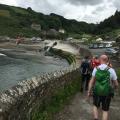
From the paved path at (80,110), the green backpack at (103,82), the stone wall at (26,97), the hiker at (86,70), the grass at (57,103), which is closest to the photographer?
the stone wall at (26,97)

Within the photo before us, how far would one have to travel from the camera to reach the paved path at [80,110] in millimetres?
12501

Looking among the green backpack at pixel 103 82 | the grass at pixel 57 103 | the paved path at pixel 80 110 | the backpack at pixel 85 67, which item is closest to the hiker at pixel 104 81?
the green backpack at pixel 103 82

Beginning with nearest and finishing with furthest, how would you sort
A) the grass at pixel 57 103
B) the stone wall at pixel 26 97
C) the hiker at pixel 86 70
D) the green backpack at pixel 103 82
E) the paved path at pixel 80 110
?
the stone wall at pixel 26 97
the green backpack at pixel 103 82
the grass at pixel 57 103
the paved path at pixel 80 110
the hiker at pixel 86 70

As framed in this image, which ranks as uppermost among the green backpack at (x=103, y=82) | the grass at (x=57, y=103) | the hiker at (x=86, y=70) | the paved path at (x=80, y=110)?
the green backpack at (x=103, y=82)

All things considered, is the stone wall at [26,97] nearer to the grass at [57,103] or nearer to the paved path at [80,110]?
the grass at [57,103]

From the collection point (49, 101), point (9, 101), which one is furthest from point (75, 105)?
point (9, 101)

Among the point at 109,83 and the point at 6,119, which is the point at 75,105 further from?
the point at 6,119

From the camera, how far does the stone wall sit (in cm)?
783

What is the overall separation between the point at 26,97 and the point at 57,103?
4.67m

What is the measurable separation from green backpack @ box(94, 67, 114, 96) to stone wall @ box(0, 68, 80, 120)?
1.73 meters

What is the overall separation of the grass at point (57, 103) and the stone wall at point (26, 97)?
21 cm

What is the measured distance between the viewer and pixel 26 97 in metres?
9.42

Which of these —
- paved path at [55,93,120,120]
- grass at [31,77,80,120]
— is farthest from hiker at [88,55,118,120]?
paved path at [55,93,120,120]

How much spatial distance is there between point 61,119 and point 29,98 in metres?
2.44
